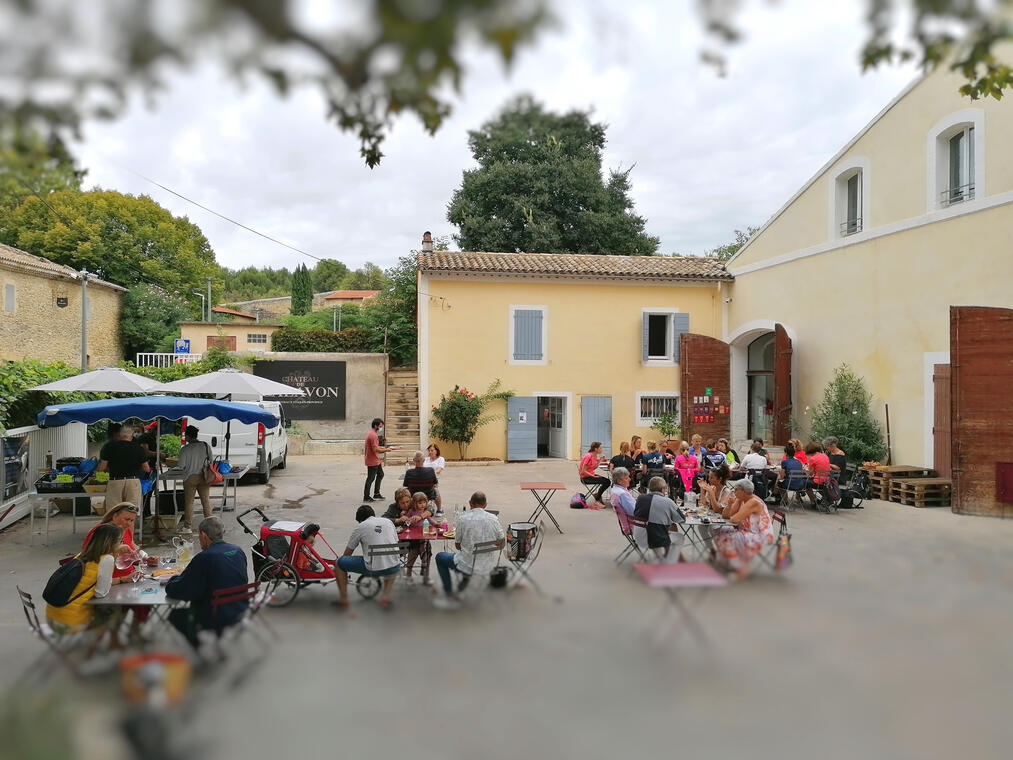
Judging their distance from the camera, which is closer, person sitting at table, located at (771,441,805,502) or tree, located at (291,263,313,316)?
person sitting at table, located at (771,441,805,502)

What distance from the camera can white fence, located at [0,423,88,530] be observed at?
9.11 metres

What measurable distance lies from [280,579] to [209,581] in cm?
A: 114

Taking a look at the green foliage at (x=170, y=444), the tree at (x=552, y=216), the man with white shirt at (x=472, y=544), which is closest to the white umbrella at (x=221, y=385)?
the man with white shirt at (x=472, y=544)

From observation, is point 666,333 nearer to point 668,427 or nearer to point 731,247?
point 668,427

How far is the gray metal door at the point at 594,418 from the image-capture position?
18.0 meters

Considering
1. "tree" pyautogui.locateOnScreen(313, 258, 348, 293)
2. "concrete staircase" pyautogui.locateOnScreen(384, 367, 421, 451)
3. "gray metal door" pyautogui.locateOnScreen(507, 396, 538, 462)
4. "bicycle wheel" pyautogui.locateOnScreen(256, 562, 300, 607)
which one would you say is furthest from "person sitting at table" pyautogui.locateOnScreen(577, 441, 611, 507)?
A: "tree" pyautogui.locateOnScreen(313, 258, 348, 293)

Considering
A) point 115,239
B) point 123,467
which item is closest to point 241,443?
point 123,467

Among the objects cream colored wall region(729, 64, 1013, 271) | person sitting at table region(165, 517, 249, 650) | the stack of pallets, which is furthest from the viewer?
the stack of pallets

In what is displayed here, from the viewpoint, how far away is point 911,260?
39.0 feet

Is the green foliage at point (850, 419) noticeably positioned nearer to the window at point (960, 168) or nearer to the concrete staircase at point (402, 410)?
the window at point (960, 168)

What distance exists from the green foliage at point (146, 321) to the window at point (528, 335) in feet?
54.0

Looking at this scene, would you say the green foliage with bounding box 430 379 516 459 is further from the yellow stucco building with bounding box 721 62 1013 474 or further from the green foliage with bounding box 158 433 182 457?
the yellow stucco building with bounding box 721 62 1013 474

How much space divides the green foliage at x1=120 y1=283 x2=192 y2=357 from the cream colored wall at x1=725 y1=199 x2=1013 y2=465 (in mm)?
23354

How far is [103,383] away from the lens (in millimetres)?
8750
